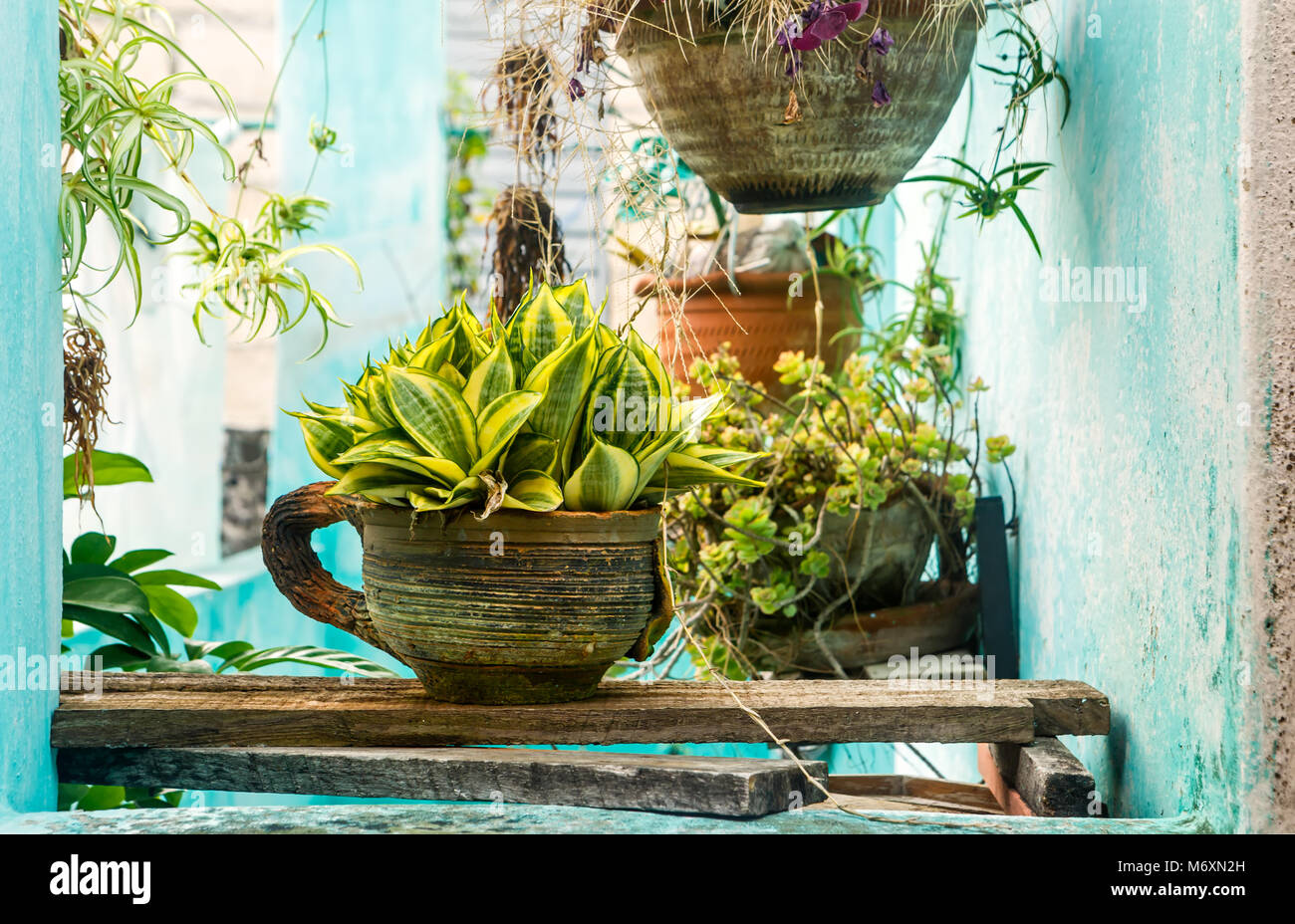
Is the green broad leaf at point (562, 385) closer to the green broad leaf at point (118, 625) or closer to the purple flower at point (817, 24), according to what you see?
→ the purple flower at point (817, 24)

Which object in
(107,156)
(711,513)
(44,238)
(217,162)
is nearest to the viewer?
(44,238)

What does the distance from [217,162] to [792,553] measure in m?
2.46

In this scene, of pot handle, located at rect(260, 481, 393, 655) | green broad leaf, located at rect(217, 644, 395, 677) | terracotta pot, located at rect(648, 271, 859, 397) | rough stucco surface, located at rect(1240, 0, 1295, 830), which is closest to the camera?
rough stucco surface, located at rect(1240, 0, 1295, 830)

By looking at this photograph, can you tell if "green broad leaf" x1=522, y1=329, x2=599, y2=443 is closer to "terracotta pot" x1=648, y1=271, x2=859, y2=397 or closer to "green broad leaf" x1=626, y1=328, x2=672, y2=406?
"green broad leaf" x1=626, y1=328, x2=672, y2=406

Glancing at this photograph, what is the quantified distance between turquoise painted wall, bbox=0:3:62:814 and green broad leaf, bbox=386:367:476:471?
1.26 feet

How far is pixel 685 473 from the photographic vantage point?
1.26m

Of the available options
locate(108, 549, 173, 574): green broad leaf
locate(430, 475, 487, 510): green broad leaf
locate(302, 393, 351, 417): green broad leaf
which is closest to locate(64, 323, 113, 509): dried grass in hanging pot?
locate(108, 549, 173, 574): green broad leaf

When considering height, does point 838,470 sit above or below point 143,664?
above

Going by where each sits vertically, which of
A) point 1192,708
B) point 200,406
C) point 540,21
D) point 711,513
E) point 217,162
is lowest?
Result: point 1192,708

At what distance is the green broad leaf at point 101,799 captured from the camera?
147cm

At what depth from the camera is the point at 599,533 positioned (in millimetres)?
1171

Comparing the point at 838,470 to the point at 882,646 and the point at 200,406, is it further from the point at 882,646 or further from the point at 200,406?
the point at 200,406

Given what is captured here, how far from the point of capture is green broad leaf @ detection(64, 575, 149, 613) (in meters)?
1.56
